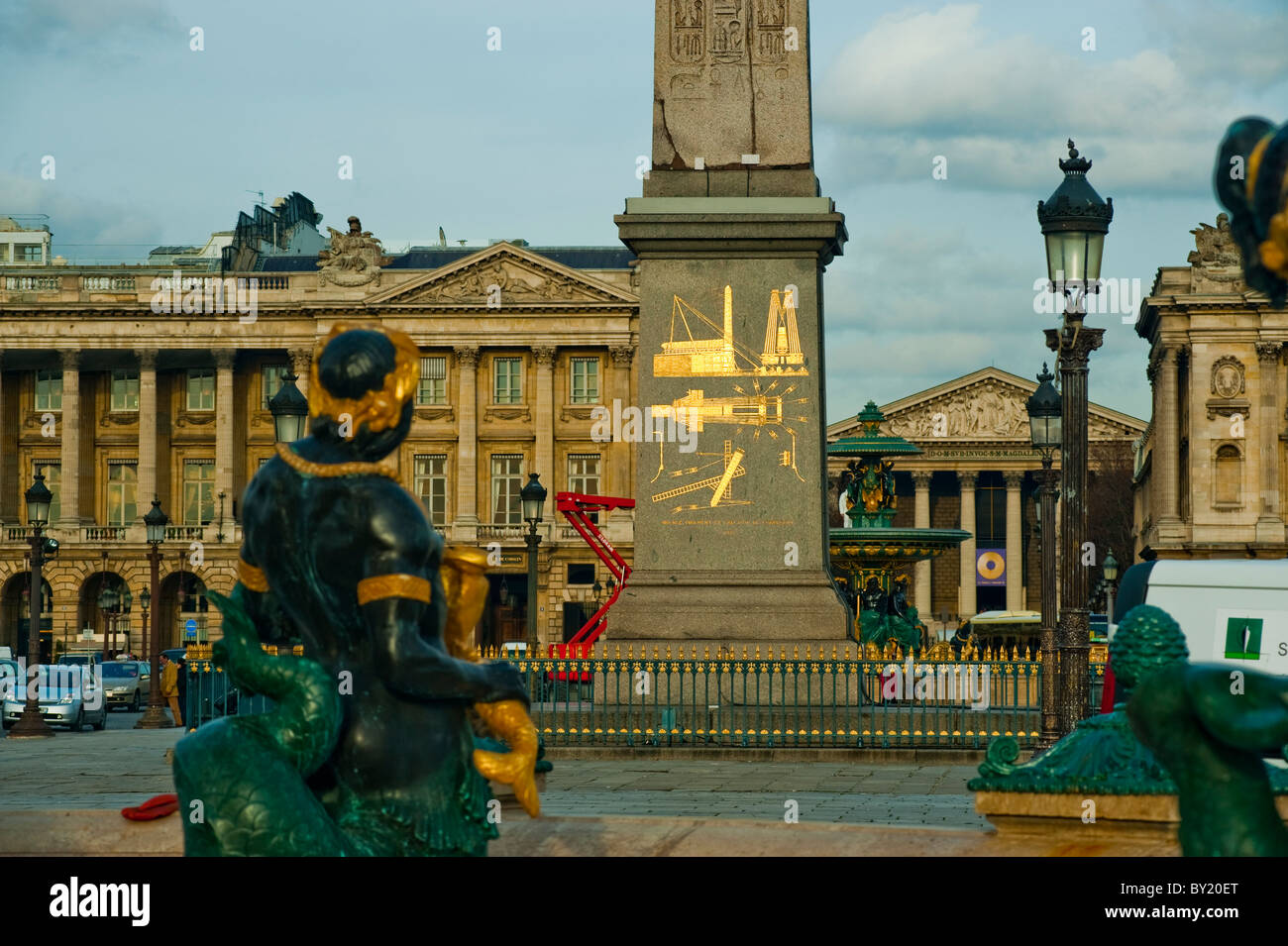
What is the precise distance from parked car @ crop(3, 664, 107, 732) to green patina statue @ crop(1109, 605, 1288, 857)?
96.6ft

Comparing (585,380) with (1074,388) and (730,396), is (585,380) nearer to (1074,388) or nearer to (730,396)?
(730,396)

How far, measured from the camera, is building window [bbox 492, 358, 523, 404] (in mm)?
86438

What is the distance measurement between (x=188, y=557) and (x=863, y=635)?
64.7 meters

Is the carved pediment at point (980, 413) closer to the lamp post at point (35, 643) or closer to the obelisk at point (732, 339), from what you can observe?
the lamp post at point (35, 643)

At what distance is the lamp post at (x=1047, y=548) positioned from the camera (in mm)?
15945

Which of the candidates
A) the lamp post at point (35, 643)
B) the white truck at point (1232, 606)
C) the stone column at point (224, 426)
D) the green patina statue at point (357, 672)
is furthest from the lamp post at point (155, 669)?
the stone column at point (224, 426)

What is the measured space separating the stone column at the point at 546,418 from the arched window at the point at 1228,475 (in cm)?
2907

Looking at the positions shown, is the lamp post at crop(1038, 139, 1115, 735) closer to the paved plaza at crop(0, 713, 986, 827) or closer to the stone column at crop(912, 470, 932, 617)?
the paved plaza at crop(0, 713, 986, 827)

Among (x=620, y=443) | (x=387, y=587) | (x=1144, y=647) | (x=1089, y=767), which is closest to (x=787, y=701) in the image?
(x=1089, y=767)

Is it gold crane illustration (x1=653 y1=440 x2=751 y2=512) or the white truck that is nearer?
gold crane illustration (x1=653 y1=440 x2=751 y2=512)

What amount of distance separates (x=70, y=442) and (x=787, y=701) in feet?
241

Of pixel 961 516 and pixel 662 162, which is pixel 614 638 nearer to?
pixel 662 162

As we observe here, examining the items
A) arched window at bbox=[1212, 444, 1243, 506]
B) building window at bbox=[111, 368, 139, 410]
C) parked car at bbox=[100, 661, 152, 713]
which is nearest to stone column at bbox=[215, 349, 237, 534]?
building window at bbox=[111, 368, 139, 410]
